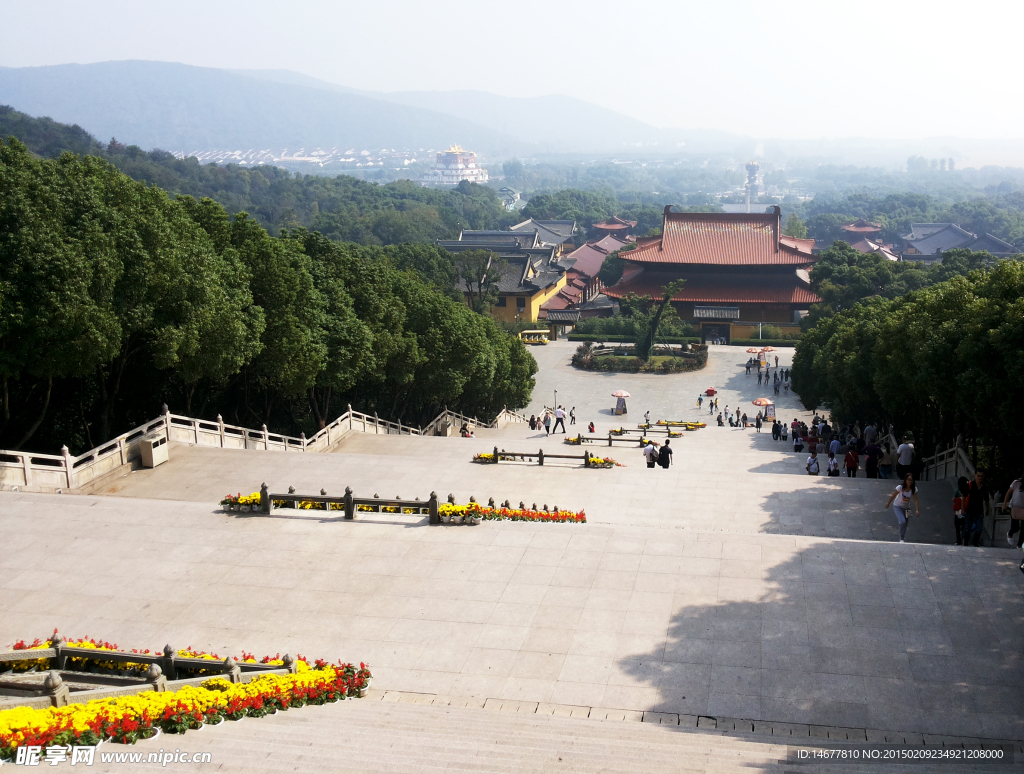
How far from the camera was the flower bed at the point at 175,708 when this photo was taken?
762 centimetres

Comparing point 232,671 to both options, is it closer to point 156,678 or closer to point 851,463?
point 156,678

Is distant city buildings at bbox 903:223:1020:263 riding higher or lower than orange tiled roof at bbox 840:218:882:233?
lower

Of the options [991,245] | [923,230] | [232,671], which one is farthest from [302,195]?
[232,671]

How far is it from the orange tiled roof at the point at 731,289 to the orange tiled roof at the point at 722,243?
5.14 ft

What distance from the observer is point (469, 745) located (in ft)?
26.4

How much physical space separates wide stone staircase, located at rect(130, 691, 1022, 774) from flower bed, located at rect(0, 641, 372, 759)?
15 cm

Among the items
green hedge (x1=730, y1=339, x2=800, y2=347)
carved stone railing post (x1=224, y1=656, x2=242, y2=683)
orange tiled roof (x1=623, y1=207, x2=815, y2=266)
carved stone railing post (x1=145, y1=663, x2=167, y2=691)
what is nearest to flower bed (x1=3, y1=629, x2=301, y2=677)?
carved stone railing post (x1=224, y1=656, x2=242, y2=683)

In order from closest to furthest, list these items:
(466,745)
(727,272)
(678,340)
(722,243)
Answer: (466,745) → (678,340) → (727,272) → (722,243)

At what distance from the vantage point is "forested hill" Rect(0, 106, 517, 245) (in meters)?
105

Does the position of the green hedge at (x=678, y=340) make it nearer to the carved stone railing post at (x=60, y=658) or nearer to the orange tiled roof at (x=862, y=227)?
the carved stone railing post at (x=60, y=658)

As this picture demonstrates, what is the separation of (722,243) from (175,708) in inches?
2464

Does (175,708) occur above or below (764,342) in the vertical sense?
above

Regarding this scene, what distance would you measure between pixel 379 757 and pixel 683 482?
38.3 ft

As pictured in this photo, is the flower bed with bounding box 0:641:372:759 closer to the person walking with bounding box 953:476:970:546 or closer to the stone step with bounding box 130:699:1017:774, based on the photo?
the stone step with bounding box 130:699:1017:774
